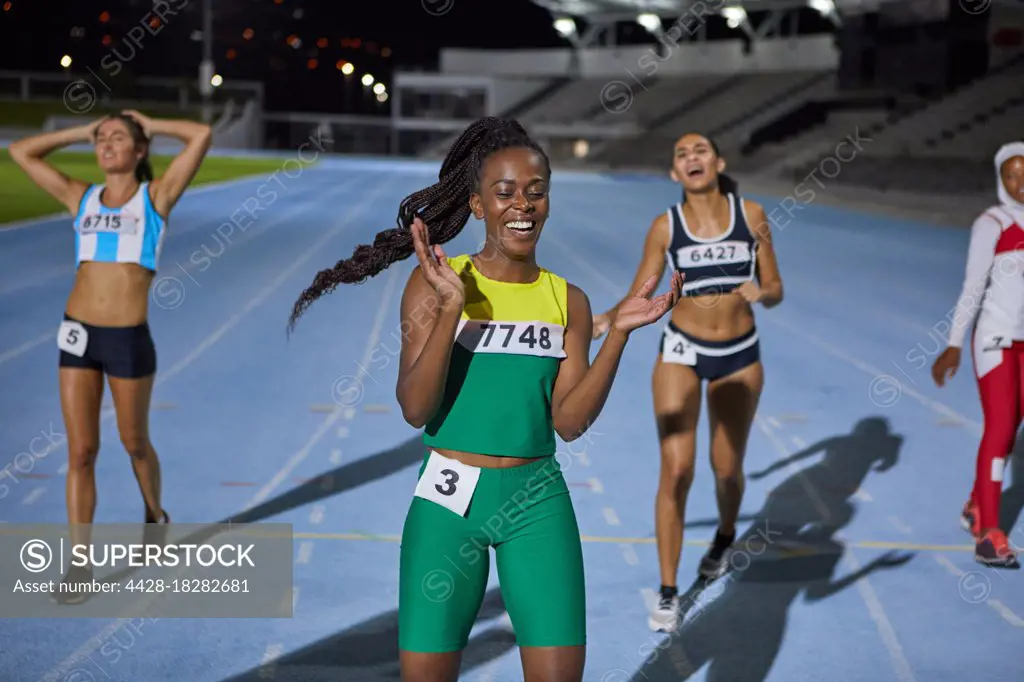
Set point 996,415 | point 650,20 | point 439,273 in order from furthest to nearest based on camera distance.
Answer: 1. point 650,20
2. point 996,415
3. point 439,273

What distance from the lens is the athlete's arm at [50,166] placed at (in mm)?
6004

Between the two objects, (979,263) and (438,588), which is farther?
(979,263)

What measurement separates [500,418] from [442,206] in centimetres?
68

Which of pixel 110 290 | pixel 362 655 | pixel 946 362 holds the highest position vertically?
pixel 110 290

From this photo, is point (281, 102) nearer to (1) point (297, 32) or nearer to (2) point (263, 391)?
(1) point (297, 32)

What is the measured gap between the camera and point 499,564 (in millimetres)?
3369

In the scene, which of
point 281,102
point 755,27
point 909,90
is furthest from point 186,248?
point 281,102

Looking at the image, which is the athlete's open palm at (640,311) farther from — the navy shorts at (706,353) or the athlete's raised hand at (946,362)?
the athlete's raised hand at (946,362)

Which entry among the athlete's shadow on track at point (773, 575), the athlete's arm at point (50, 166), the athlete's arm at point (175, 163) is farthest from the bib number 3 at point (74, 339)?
the athlete's shadow on track at point (773, 575)

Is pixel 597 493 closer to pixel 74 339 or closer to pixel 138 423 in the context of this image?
pixel 138 423

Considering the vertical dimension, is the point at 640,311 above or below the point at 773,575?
above

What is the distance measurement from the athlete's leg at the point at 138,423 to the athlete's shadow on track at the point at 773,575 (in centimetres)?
258

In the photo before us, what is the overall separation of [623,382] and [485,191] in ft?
28.1

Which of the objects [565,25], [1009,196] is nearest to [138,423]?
[1009,196]
